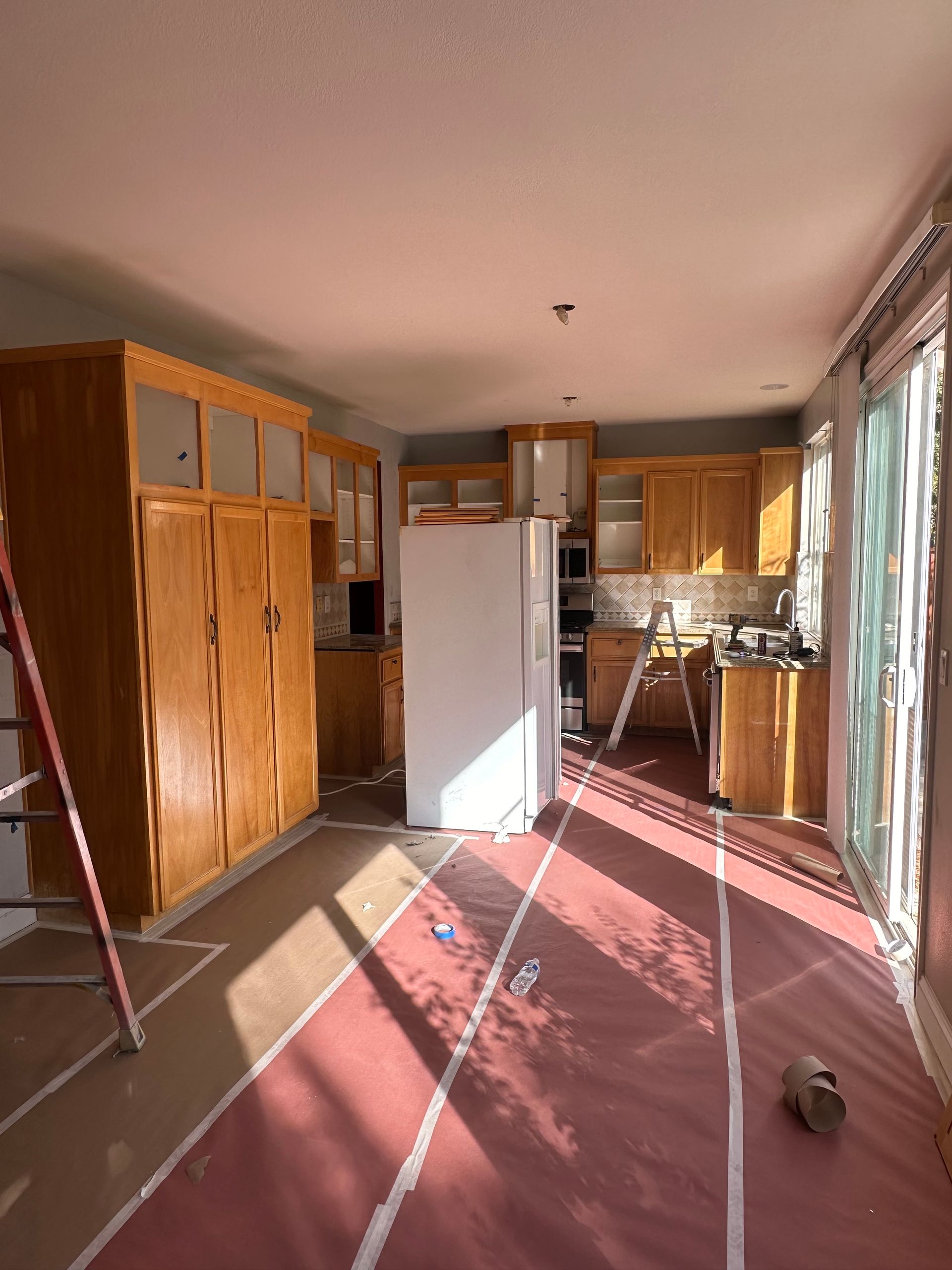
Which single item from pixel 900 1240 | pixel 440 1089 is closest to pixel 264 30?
pixel 440 1089

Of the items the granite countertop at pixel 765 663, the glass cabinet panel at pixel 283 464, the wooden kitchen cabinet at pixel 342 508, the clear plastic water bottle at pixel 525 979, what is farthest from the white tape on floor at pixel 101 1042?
the granite countertop at pixel 765 663

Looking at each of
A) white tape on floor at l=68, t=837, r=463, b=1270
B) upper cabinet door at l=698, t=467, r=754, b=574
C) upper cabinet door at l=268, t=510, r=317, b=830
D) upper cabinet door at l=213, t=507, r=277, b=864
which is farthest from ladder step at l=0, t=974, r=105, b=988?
upper cabinet door at l=698, t=467, r=754, b=574

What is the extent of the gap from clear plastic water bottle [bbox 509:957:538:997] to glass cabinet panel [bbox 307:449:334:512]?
3.31 m

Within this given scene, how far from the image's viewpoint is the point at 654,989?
3.02 meters

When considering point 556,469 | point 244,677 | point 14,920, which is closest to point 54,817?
point 14,920

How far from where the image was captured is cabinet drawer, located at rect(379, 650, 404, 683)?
5.71 meters

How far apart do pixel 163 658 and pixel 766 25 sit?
2.93 m

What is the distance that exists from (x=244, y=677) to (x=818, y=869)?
2963mm

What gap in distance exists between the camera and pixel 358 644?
5.91 meters

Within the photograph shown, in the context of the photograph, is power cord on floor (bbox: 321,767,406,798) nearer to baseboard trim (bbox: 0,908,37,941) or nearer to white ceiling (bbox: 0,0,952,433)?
baseboard trim (bbox: 0,908,37,941)

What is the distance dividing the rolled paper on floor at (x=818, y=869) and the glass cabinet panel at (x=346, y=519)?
11.4 ft

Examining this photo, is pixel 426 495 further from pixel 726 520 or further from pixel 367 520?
pixel 726 520

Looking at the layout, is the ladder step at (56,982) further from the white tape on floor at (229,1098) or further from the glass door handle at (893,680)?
the glass door handle at (893,680)

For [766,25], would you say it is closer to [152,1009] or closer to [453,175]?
[453,175]
